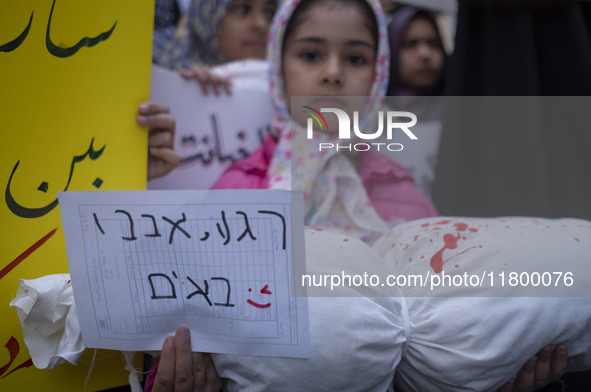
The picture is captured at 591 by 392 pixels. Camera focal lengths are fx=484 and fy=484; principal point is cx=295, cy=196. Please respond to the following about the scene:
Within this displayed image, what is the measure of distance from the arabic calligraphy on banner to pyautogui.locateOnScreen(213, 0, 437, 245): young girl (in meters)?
0.28

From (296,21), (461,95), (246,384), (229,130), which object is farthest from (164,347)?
(461,95)

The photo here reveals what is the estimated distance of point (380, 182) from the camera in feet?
3.29

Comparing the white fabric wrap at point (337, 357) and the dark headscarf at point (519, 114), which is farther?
the dark headscarf at point (519, 114)

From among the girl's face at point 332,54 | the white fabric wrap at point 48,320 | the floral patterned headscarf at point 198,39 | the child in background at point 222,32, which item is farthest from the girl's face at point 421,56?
the white fabric wrap at point 48,320

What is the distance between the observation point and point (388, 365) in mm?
547

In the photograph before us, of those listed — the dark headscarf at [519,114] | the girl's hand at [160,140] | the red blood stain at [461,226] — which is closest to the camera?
the red blood stain at [461,226]

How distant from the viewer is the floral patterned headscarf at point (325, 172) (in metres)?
0.90

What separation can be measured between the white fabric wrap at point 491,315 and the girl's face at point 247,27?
82 centimetres

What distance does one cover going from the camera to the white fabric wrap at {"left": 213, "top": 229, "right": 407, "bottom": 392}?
0.52 meters

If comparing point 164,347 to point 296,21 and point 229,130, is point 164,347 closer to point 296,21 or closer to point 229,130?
point 229,130

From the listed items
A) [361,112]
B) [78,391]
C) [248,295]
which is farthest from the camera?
[361,112]

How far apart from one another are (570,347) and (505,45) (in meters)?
0.66

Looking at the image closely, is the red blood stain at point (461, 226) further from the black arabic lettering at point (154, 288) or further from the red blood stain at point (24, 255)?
the red blood stain at point (24, 255)

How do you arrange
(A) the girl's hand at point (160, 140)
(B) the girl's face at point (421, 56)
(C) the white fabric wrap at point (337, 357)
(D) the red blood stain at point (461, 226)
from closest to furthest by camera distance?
(C) the white fabric wrap at point (337, 357)
(D) the red blood stain at point (461, 226)
(A) the girl's hand at point (160, 140)
(B) the girl's face at point (421, 56)
